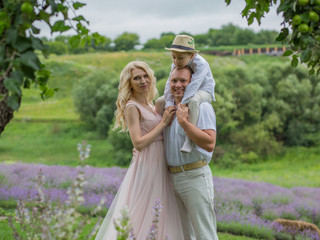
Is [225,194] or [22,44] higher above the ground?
[22,44]

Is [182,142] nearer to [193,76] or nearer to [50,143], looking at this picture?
[193,76]

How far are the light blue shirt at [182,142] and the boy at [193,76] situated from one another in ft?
0.24

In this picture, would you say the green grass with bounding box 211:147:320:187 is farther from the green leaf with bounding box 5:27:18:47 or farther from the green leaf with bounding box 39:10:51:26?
the green leaf with bounding box 5:27:18:47

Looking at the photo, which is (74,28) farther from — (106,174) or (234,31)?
(234,31)

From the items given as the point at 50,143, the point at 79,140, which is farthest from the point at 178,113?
the point at 50,143

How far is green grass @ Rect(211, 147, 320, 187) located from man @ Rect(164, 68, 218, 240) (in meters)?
12.9

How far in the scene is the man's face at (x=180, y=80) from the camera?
367 cm

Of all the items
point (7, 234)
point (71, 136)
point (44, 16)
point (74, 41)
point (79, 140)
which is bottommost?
point (79, 140)

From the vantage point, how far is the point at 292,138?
2217cm

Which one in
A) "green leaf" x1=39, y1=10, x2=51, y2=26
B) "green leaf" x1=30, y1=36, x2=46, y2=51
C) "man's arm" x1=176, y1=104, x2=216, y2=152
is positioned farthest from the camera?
"man's arm" x1=176, y1=104, x2=216, y2=152

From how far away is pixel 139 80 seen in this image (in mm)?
Result: 3906

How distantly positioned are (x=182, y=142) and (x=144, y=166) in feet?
1.62

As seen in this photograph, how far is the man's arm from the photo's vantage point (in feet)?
11.3

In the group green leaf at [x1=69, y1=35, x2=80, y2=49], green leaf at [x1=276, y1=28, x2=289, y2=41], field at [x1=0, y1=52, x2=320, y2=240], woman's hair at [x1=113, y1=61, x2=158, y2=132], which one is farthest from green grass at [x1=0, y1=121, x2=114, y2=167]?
green leaf at [x1=69, y1=35, x2=80, y2=49]
